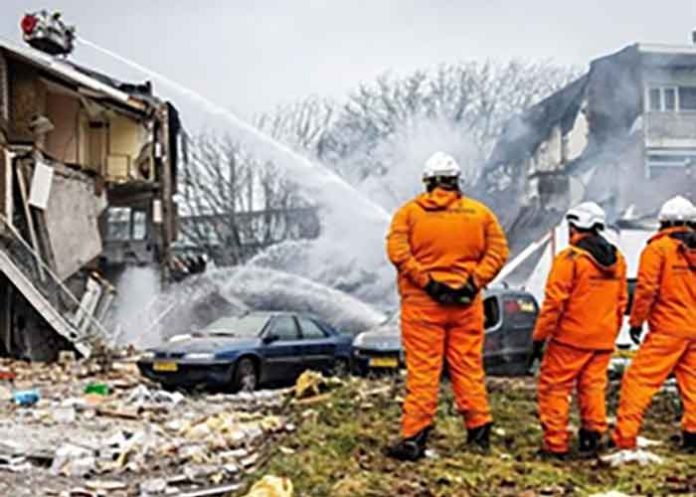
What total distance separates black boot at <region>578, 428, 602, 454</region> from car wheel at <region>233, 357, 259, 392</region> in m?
7.54

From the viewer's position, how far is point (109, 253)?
26.2 meters

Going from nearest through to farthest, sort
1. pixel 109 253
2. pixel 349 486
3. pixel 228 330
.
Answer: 1. pixel 349 486
2. pixel 228 330
3. pixel 109 253

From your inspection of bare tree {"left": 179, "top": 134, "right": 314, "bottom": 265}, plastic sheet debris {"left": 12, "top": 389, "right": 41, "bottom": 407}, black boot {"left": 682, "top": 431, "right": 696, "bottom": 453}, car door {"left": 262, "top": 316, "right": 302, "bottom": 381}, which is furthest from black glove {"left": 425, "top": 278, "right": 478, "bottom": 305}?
bare tree {"left": 179, "top": 134, "right": 314, "bottom": 265}

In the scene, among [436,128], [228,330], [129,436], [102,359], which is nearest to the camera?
[129,436]

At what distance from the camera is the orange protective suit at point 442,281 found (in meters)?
6.50

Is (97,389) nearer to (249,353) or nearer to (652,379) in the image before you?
(249,353)

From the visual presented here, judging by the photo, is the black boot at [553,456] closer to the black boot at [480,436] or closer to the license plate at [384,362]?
the black boot at [480,436]

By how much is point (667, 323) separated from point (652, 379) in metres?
0.39

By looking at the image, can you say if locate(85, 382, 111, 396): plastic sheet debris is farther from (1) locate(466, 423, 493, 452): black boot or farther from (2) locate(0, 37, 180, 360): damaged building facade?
(1) locate(466, 423, 493, 452): black boot

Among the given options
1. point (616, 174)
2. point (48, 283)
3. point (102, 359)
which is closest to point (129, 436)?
point (102, 359)

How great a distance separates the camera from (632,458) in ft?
21.5

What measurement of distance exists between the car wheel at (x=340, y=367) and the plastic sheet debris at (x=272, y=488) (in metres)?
9.20

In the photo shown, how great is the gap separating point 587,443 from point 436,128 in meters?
34.3

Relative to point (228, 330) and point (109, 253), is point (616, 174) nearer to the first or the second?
point (109, 253)
